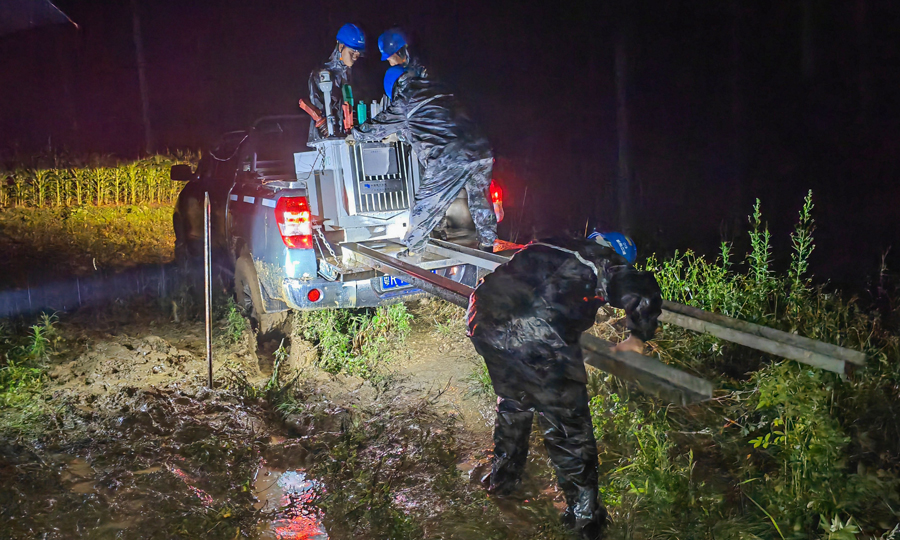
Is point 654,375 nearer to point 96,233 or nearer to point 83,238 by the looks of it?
point 83,238

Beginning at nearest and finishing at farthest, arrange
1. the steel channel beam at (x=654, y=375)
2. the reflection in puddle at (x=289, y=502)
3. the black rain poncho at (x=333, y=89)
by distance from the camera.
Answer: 1. the steel channel beam at (x=654, y=375)
2. the reflection in puddle at (x=289, y=502)
3. the black rain poncho at (x=333, y=89)

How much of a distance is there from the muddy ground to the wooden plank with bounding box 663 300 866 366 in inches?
46.3

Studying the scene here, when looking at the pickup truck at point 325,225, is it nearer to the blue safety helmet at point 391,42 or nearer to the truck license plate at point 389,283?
the truck license plate at point 389,283

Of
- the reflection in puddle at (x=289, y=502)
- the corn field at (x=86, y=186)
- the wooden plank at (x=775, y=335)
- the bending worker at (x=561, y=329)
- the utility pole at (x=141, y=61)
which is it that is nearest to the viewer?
the wooden plank at (x=775, y=335)

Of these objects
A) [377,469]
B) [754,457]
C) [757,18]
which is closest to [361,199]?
[377,469]

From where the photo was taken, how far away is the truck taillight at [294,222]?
496 centimetres

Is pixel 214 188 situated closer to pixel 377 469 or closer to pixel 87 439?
pixel 87 439

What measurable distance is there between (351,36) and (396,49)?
60cm

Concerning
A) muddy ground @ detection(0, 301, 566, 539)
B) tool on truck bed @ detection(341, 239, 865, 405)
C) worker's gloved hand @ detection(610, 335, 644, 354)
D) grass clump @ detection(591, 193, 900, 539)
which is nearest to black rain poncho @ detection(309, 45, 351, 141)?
muddy ground @ detection(0, 301, 566, 539)

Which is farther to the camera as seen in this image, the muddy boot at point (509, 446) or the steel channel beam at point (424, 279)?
the steel channel beam at point (424, 279)

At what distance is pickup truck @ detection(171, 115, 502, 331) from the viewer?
4977 mm

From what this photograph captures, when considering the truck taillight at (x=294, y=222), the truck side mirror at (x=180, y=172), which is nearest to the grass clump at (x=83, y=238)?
the truck side mirror at (x=180, y=172)

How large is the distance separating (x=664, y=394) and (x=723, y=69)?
485 inches

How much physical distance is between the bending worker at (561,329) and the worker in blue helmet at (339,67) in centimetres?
309
